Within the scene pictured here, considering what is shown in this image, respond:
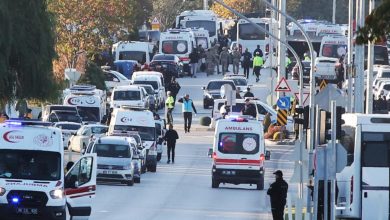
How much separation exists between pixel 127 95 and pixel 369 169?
36.7 metres

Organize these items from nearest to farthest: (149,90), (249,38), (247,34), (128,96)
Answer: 1. (128,96)
2. (149,90)
3. (249,38)
4. (247,34)

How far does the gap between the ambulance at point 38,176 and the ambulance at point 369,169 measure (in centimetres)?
570

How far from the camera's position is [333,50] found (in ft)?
296

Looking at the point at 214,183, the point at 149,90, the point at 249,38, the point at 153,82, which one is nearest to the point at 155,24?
the point at 249,38

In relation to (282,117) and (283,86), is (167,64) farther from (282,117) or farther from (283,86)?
(283,86)

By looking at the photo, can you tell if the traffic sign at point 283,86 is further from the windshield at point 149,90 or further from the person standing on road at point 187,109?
the windshield at point 149,90

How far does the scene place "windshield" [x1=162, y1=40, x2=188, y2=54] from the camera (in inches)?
3492

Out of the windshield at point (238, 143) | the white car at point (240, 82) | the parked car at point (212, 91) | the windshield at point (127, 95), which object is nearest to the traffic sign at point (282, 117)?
the windshield at point (127, 95)

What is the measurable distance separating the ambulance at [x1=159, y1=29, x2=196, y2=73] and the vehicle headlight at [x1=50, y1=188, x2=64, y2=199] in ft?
186

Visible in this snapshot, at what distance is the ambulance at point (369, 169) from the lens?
31.5 m

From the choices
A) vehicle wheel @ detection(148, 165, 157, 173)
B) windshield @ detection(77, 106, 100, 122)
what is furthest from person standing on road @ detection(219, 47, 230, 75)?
vehicle wheel @ detection(148, 165, 157, 173)

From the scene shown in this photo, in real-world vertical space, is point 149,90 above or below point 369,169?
below

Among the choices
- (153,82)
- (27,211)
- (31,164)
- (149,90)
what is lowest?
(149,90)

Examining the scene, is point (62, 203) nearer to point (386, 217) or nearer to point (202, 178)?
point (386, 217)
